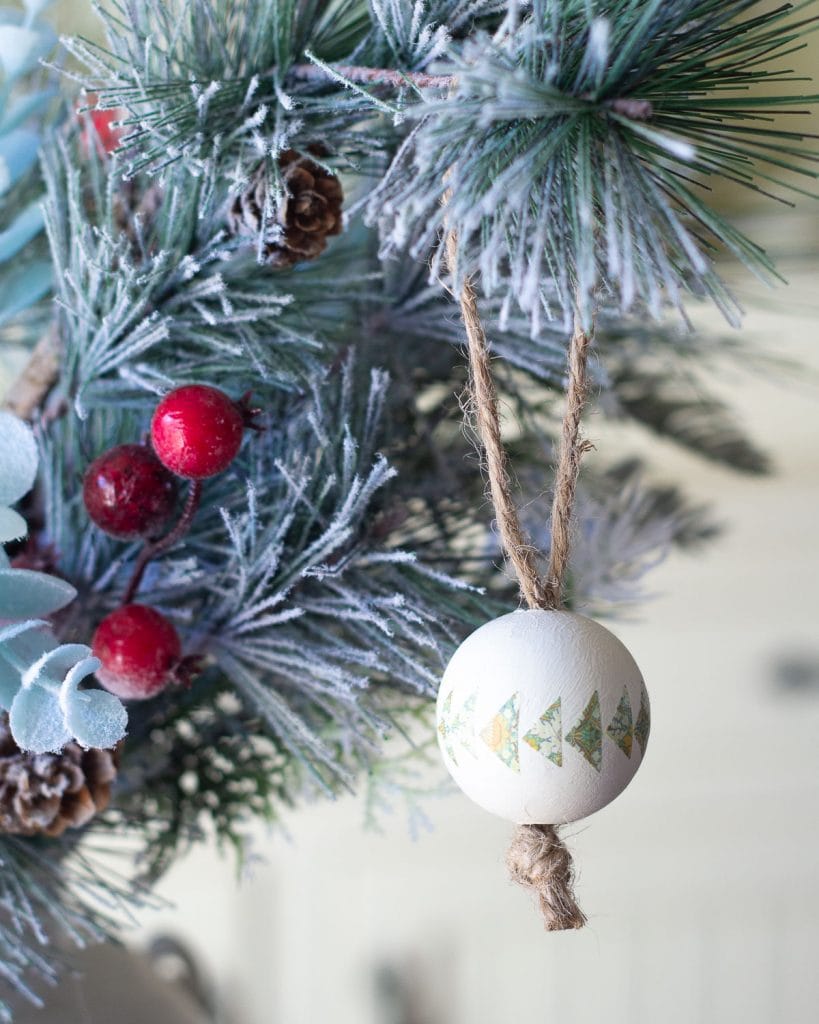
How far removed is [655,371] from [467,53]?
0.29 meters

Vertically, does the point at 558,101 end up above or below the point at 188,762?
above

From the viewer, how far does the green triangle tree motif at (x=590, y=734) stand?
280 millimetres

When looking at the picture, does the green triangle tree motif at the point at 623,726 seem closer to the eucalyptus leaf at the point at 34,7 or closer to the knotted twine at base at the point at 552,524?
the knotted twine at base at the point at 552,524

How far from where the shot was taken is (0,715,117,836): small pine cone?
0.37 m

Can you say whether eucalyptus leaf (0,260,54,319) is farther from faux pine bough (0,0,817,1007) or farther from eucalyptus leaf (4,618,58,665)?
eucalyptus leaf (4,618,58,665)

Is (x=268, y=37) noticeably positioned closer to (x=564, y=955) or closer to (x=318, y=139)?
(x=318, y=139)

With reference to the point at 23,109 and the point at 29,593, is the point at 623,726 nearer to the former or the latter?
the point at 29,593

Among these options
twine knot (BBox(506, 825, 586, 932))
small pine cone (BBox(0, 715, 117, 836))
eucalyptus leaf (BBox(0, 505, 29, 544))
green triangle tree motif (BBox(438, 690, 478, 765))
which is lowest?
small pine cone (BBox(0, 715, 117, 836))

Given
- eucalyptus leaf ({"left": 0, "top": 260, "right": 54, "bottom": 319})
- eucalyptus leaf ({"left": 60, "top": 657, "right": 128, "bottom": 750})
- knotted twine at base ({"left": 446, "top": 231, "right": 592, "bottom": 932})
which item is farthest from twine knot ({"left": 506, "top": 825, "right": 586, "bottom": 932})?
eucalyptus leaf ({"left": 0, "top": 260, "right": 54, "bottom": 319})

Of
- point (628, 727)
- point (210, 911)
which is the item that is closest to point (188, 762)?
point (628, 727)

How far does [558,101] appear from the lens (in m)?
0.25

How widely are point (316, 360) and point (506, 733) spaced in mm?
163

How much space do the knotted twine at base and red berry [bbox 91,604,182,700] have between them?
12cm

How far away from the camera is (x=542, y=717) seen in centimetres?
28
